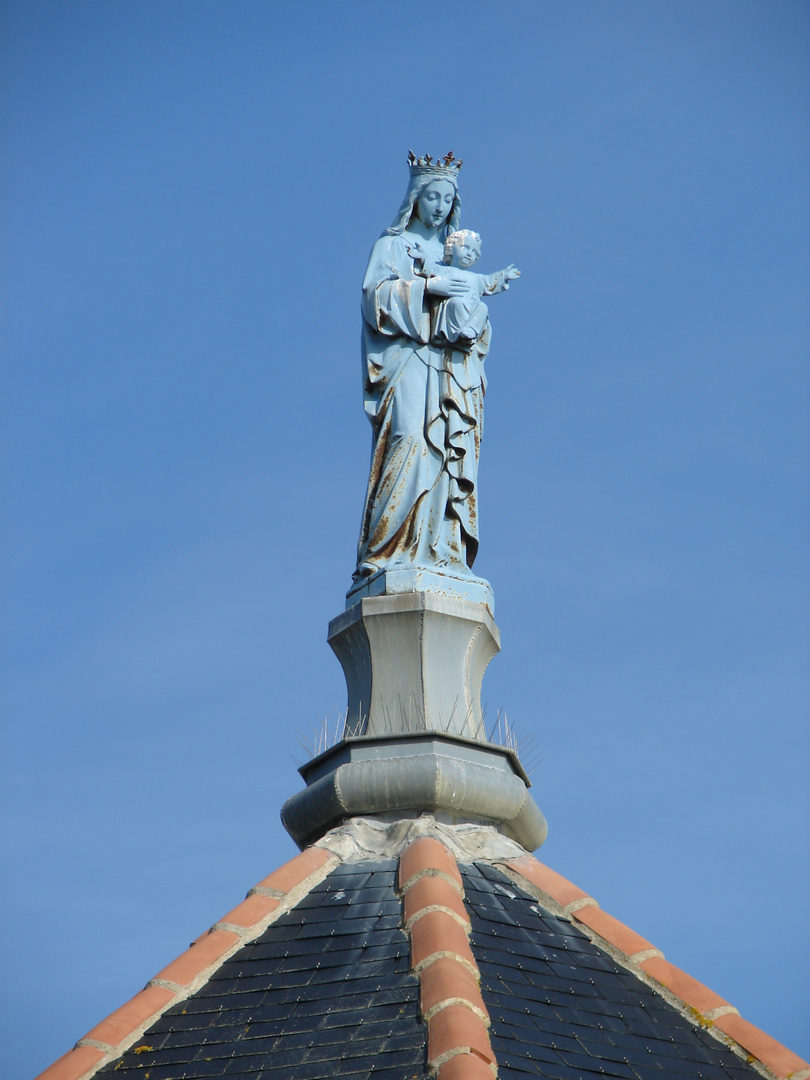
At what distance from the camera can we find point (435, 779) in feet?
53.0

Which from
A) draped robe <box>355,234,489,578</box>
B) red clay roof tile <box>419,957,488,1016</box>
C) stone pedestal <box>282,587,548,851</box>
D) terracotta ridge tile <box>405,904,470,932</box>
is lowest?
red clay roof tile <box>419,957,488,1016</box>

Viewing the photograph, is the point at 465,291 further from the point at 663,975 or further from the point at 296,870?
the point at 663,975

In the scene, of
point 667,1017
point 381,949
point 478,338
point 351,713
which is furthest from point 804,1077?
point 478,338

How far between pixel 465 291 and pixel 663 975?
7.05 m

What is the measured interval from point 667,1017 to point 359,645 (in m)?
4.62

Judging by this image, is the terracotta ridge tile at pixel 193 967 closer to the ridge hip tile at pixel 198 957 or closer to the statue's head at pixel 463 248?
the ridge hip tile at pixel 198 957

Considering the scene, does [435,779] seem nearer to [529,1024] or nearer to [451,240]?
[529,1024]

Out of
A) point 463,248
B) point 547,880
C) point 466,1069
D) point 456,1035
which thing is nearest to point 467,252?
point 463,248

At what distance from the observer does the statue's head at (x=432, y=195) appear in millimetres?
19000

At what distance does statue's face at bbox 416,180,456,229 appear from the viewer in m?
19.0

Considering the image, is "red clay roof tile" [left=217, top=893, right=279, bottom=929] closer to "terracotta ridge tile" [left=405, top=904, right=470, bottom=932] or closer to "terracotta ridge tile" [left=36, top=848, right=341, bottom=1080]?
"terracotta ridge tile" [left=36, top=848, right=341, bottom=1080]

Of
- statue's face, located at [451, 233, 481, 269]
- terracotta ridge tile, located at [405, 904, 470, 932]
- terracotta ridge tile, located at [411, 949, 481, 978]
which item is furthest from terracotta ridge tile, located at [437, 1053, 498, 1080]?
statue's face, located at [451, 233, 481, 269]

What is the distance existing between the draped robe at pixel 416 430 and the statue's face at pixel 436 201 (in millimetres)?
633

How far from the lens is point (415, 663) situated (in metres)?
17.2
